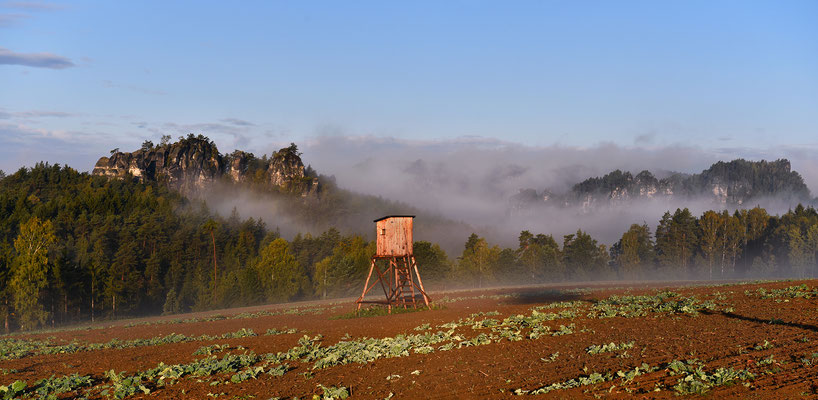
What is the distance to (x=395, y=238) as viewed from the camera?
52.9 m

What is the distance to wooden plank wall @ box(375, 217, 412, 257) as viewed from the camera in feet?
174

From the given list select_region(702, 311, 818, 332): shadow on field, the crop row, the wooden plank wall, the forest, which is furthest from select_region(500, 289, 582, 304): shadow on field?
the forest

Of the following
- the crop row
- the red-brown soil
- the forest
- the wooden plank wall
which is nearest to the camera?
the red-brown soil

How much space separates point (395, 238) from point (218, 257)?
8637 cm

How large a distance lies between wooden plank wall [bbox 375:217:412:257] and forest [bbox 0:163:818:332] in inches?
2208

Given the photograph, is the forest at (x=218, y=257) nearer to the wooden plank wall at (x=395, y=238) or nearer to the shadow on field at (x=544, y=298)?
the shadow on field at (x=544, y=298)

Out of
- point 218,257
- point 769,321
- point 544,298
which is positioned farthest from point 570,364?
point 218,257

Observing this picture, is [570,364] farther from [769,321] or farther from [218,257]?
[218,257]

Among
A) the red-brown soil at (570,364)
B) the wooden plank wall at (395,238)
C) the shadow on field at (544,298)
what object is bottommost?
the shadow on field at (544,298)

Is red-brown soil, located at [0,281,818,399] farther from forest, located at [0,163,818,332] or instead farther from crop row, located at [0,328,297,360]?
forest, located at [0,163,818,332]

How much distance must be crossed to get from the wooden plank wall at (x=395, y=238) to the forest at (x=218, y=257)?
5608 cm

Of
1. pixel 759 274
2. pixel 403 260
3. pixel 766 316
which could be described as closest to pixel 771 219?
pixel 759 274

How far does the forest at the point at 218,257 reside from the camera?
89438mm

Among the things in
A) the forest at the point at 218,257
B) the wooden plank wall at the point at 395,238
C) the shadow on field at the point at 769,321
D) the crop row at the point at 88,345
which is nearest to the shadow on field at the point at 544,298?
the wooden plank wall at the point at 395,238
